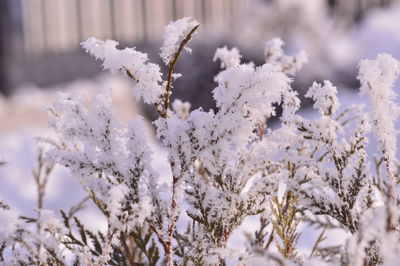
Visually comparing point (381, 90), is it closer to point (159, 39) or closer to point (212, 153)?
point (212, 153)

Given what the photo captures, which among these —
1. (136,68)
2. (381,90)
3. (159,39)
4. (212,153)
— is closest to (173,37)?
(136,68)

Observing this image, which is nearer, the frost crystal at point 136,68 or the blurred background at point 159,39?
the frost crystal at point 136,68

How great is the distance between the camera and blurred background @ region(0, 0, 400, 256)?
22.1 feet

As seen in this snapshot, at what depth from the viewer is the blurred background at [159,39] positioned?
6750mm

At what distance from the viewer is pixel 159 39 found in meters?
10.8

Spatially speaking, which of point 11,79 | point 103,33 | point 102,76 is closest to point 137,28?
point 103,33

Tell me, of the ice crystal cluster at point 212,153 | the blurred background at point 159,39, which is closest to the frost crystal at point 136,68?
the ice crystal cluster at point 212,153

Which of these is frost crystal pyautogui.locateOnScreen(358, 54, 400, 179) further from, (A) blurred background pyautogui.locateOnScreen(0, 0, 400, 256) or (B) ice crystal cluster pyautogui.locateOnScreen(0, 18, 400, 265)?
(A) blurred background pyautogui.locateOnScreen(0, 0, 400, 256)

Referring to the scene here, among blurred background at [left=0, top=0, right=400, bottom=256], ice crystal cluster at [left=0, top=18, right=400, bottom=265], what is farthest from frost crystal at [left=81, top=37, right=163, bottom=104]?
blurred background at [left=0, top=0, right=400, bottom=256]

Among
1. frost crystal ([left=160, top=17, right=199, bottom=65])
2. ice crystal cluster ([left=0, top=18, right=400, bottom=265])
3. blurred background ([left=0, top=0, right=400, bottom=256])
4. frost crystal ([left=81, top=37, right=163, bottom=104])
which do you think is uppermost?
blurred background ([left=0, top=0, right=400, bottom=256])

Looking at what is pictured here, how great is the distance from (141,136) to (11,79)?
8.86m

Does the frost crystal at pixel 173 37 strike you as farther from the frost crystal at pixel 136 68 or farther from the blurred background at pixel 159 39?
the blurred background at pixel 159 39

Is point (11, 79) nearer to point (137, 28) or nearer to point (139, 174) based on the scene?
point (137, 28)

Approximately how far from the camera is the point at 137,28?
35.9 feet
